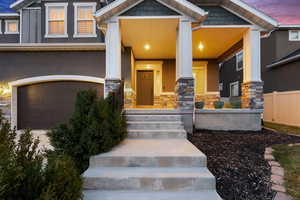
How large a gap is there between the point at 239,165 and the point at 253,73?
13.5 feet

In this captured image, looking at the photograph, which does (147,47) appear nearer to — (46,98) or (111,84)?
(111,84)

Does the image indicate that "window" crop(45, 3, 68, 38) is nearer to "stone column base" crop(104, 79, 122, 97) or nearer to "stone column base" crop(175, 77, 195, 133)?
"stone column base" crop(104, 79, 122, 97)

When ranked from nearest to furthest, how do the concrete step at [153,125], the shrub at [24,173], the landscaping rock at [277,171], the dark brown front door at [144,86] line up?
the shrub at [24,173] < the landscaping rock at [277,171] < the concrete step at [153,125] < the dark brown front door at [144,86]

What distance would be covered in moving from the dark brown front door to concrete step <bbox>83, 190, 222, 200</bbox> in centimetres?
731

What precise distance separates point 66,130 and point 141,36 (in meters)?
4.88

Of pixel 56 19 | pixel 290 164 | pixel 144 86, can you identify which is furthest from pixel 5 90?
pixel 290 164

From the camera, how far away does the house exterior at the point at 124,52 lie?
5465mm

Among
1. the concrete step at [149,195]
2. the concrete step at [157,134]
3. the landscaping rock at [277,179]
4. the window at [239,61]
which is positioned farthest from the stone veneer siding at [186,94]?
the window at [239,61]

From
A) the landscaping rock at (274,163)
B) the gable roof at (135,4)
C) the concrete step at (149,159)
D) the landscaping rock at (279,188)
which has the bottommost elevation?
the landscaping rock at (279,188)

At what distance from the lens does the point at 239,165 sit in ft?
9.90

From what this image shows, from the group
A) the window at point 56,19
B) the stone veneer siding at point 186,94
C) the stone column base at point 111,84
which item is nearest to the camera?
the stone veneer siding at point 186,94

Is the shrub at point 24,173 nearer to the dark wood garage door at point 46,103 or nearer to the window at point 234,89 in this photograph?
the dark wood garage door at point 46,103

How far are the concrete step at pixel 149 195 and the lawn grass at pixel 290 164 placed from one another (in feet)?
3.74

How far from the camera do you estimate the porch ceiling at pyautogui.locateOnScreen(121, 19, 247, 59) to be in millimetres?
5859
